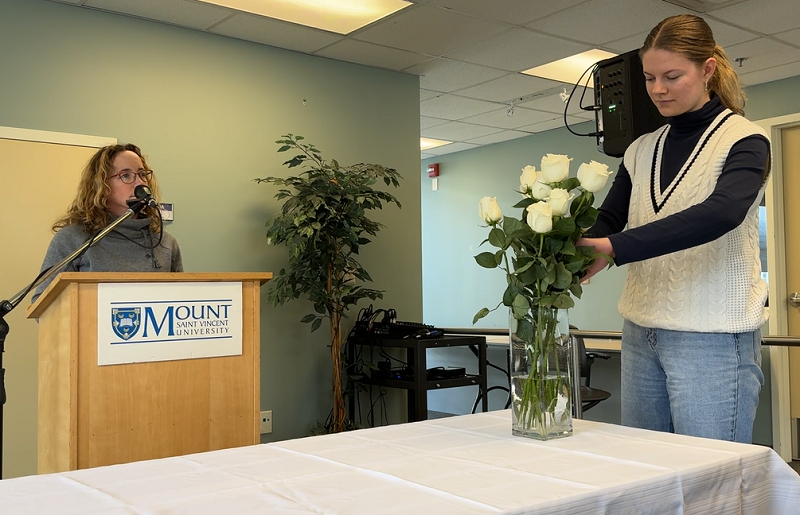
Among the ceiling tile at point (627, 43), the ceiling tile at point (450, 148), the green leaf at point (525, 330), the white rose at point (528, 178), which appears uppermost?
the ceiling tile at point (627, 43)

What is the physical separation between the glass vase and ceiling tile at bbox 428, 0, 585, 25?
278 centimetres

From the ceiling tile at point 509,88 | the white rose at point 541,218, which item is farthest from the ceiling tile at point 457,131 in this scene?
the white rose at point 541,218

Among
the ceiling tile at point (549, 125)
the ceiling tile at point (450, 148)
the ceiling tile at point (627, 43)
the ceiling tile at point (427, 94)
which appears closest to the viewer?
the ceiling tile at point (627, 43)

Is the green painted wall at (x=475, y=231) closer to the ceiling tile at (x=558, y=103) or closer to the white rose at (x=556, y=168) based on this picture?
the ceiling tile at (x=558, y=103)

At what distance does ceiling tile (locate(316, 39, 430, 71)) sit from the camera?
4.54m

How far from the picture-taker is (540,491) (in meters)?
1.05

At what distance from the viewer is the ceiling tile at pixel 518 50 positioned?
14.4ft

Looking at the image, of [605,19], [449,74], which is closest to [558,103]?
[449,74]

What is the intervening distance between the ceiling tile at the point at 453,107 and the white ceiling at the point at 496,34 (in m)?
0.07

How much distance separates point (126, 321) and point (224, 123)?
2480 millimetres

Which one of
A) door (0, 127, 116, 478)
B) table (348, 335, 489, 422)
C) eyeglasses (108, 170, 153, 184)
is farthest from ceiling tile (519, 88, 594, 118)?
eyeglasses (108, 170, 153, 184)

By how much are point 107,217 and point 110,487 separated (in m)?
1.83

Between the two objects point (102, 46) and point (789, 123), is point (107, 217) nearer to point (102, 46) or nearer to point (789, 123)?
point (102, 46)

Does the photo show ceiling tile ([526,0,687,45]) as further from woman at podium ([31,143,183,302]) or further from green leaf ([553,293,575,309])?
green leaf ([553,293,575,309])
